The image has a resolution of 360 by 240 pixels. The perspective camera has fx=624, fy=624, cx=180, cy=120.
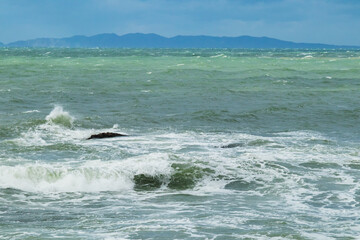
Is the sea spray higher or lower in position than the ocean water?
higher

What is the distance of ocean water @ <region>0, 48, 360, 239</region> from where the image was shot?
33.9 feet

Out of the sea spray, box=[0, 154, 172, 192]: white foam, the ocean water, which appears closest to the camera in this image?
the ocean water

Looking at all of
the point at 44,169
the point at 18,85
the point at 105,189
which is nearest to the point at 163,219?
the point at 105,189

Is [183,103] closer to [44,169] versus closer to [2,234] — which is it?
[44,169]

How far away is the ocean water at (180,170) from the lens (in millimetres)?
10336

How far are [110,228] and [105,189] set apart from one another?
3.39 m

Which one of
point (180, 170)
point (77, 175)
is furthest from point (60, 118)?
point (180, 170)

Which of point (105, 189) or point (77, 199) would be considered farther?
point (105, 189)

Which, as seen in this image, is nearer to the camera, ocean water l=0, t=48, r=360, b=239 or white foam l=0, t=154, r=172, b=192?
ocean water l=0, t=48, r=360, b=239

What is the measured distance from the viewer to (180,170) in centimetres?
1475

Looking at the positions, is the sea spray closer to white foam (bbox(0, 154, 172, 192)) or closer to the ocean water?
the ocean water

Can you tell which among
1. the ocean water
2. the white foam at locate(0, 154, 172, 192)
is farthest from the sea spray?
the white foam at locate(0, 154, 172, 192)

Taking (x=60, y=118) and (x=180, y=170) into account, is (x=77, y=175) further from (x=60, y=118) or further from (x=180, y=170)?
(x=60, y=118)

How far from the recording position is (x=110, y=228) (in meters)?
10.1
